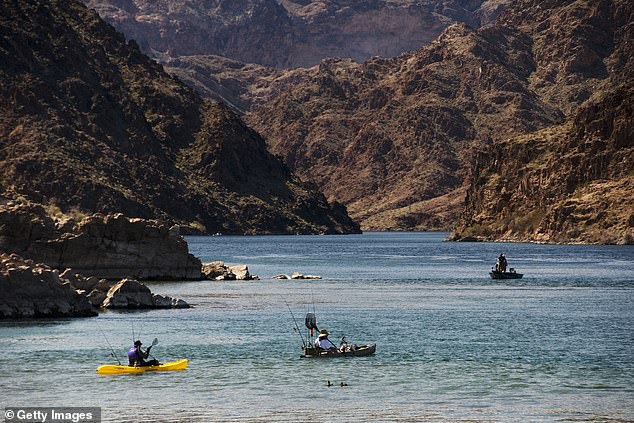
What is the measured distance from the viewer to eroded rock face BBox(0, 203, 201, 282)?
11106 centimetres

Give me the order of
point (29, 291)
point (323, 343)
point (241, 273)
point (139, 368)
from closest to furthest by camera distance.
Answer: point (139, 368), point (323, 343), point (29, 291), point (241, 273)

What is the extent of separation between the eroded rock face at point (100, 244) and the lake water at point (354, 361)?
936 centimetres

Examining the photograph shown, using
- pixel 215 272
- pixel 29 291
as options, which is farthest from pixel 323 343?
pixel 215 272

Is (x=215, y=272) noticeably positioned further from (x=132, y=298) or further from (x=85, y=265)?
(x=132, y=298)

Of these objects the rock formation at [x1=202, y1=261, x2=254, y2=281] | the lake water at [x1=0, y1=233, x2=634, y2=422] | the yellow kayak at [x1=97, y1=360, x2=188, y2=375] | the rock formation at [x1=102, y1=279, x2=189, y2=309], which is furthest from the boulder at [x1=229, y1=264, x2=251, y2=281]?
the yellow kayak at [x1=97, y1=360, x2=188, y2=375]

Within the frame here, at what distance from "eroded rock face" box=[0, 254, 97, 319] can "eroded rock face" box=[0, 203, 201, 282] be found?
2715 cm

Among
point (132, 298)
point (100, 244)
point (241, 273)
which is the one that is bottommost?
point (132, 298)

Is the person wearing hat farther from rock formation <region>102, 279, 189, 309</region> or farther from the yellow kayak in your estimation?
rock formation <region>102, 279, 189, 309</region>

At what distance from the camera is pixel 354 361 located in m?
64.2

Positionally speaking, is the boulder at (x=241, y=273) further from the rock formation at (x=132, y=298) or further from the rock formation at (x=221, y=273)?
the rock formation at (x=132, y=298)

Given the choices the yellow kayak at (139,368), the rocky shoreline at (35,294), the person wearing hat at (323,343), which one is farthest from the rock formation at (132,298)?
the yellow kayak at (139,368)

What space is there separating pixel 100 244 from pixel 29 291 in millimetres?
40316

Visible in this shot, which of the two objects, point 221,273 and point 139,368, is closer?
point 139,368

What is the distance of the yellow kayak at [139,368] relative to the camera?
59406 millimetres
